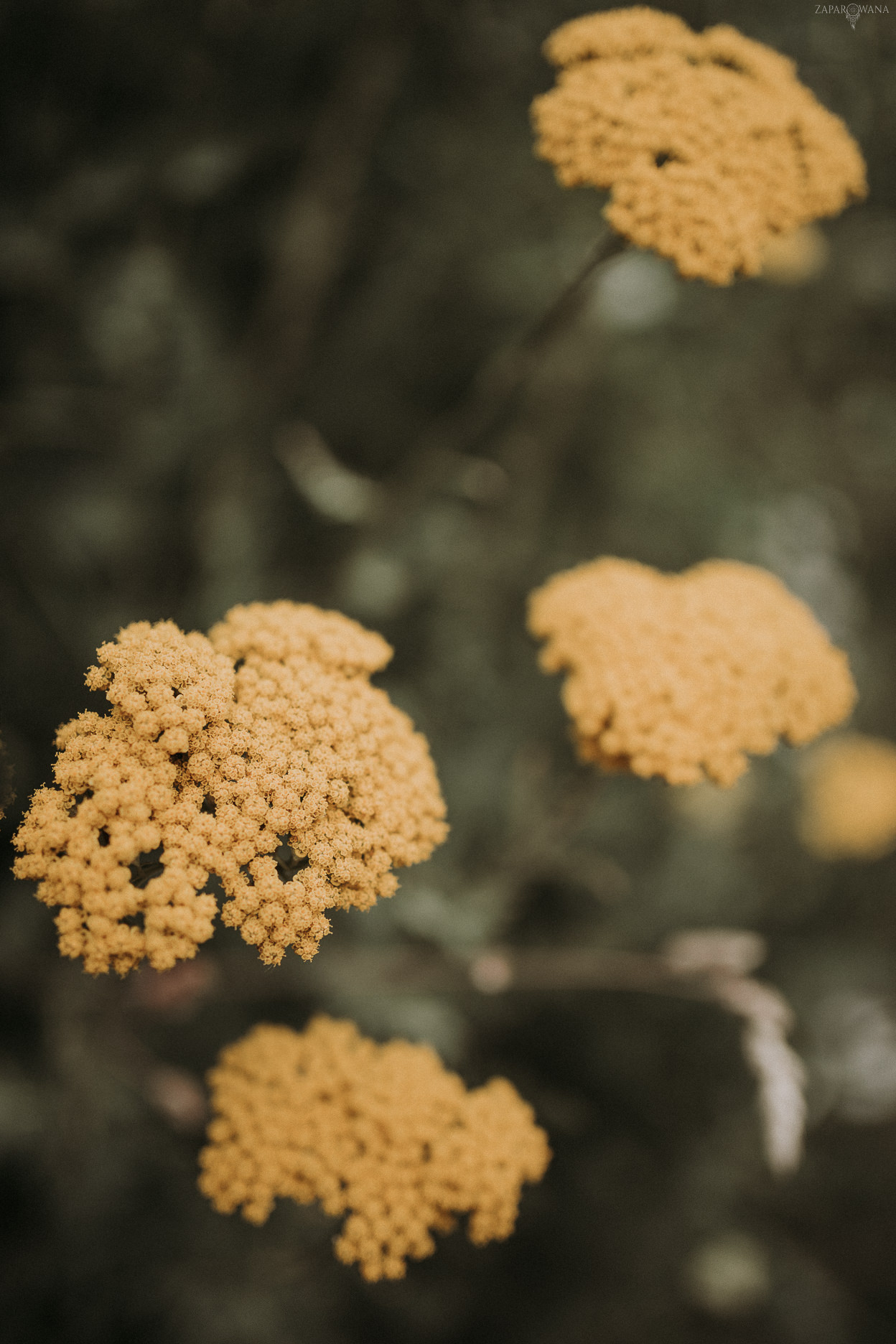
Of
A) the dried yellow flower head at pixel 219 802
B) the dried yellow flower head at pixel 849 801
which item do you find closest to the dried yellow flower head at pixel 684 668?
the dried yellow flower head at pixel 219 802

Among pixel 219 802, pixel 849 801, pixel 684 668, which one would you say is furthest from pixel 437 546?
pixel 849 801

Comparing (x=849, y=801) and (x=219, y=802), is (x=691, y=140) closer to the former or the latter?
(x=219, y=802)

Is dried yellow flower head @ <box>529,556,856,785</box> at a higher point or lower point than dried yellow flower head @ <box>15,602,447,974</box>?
higher

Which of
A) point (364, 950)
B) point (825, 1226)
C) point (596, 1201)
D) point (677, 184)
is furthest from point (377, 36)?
point (825, 1226)

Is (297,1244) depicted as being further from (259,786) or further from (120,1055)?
(259,786)

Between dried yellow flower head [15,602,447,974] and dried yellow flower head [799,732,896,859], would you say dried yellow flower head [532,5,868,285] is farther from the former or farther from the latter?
dried yellow flower head [799,732,896,859]

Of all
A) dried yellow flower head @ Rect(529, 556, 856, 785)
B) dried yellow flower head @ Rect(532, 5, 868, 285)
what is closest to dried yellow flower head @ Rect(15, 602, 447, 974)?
dried yellow flower head @ Rect(529, 556, 856, 785)
